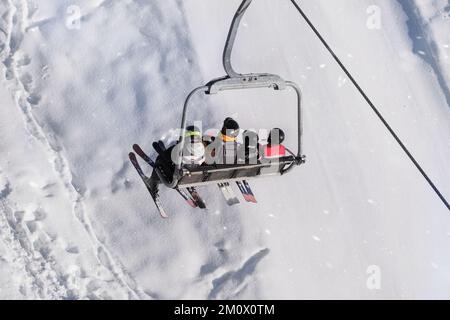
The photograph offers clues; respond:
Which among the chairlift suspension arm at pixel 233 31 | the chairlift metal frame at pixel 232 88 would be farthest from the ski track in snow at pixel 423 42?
the chairlift suspension arm at pixel 233 31

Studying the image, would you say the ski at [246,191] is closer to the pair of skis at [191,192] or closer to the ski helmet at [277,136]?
the pair of skis at [191,192]

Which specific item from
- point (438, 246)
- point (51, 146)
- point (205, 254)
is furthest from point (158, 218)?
point (438, 246)

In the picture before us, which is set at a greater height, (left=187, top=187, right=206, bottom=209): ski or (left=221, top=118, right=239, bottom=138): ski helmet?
(left=221, top=118, right=239, bottom=138): ski helmet

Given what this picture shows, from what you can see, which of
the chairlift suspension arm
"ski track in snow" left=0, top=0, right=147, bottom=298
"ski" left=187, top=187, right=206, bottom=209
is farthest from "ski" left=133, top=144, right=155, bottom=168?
the chairlift suspension arm

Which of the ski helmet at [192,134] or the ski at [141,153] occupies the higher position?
the ski helmet at [192,134]

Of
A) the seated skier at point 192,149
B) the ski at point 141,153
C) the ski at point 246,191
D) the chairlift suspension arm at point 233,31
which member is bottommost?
the ski at point 246,191

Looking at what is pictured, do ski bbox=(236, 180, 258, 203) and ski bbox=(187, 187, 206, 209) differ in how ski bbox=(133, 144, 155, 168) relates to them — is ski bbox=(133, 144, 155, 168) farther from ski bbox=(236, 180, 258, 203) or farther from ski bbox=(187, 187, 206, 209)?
ski bbox=(236, 180, 258, 203)

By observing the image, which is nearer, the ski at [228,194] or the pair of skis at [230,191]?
the pair of skis at [230,191]

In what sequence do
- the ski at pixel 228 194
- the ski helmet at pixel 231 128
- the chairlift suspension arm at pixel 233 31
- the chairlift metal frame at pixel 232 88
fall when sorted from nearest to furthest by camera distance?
the chairlift suspension arm at pixel 233 31 < the chairlift metal frame at pixel 232 88 < the ski helmet at pixel 231 128 < the ski at pixel 228 194
